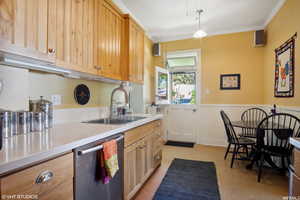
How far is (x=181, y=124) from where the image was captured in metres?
4.33

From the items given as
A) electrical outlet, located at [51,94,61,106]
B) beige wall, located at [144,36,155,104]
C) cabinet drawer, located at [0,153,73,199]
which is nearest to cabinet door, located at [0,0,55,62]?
electrical outlet, located at [51,94,61,106]

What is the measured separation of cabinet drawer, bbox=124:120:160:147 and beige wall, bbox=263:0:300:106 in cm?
210

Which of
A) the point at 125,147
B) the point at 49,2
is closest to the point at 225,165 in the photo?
the point at 125,147

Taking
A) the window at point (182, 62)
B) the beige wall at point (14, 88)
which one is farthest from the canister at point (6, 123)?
the window at point (182, 62)

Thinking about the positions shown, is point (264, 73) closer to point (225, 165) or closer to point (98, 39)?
point (225, 165)

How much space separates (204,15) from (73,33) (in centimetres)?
266

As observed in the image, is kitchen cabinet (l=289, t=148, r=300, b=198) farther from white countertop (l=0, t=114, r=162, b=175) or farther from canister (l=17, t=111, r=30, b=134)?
canister (l=17, t=111, r=30, b=134)

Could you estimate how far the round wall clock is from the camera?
6.41 feet

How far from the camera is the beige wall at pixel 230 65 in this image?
145 inches

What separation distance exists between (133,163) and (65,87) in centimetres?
114

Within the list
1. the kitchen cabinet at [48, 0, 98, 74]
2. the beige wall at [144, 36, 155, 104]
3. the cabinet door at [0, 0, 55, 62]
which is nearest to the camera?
the cabinet door at [0, 0, 55, 62]

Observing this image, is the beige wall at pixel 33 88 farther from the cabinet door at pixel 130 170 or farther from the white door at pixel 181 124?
the white door at pixel 181 124

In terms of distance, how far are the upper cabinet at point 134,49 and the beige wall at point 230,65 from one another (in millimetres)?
1904

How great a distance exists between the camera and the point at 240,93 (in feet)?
12.4
